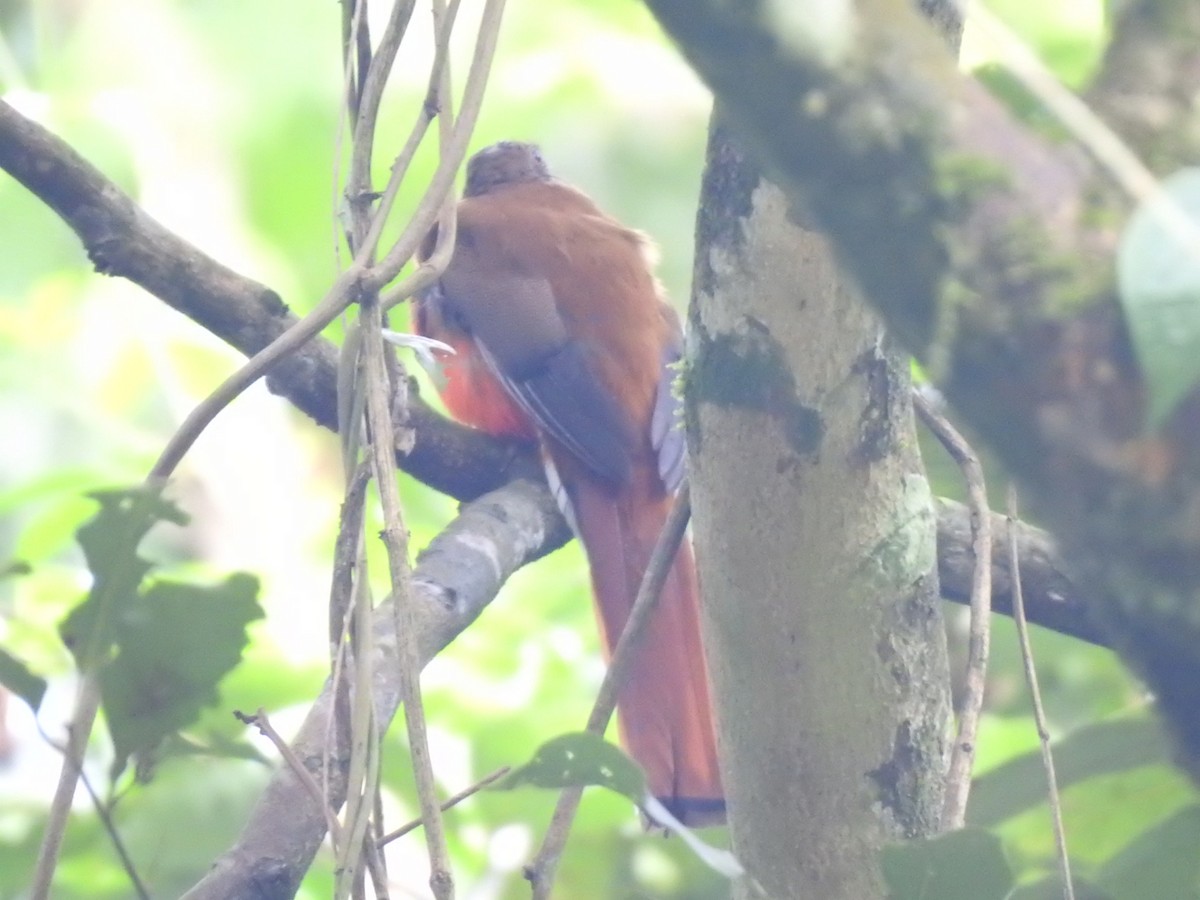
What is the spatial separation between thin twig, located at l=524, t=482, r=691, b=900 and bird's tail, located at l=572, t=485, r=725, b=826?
61 centimetres

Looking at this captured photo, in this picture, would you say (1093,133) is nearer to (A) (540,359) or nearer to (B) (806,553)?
(B) (806,553)

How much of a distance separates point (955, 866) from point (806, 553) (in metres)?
0.32

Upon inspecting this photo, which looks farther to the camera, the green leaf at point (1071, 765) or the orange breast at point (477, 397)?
the orange breast at point (477, 397)

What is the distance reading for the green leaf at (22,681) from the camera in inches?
38.5

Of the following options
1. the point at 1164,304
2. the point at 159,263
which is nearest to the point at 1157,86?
the point at 1164,304

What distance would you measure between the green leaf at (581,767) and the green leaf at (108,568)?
0.89 ft

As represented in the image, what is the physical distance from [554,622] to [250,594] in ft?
6.22

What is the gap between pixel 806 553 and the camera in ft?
3.93

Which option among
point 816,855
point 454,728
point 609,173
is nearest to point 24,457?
point 609,173

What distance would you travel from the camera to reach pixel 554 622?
2869 mm

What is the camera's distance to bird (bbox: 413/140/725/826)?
94.1 inches

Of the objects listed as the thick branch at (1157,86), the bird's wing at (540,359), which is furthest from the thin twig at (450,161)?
the bird's wing at (540,359)

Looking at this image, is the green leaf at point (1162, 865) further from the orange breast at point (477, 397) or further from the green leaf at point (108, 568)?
the orange breast at point (477, 397)

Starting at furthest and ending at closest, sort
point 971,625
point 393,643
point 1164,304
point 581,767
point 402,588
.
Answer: point 393,643 < point 971,625 < point 402,588 < point 581,767 < point 1164,304
